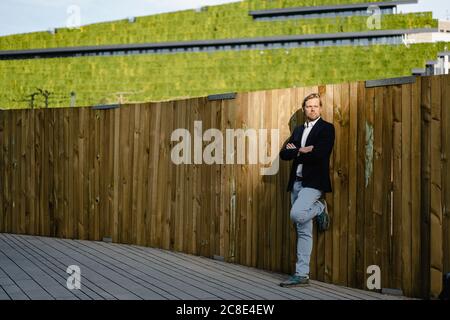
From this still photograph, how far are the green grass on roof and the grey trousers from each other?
52611 millimetres

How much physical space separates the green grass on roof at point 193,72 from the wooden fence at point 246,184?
49.5 metres

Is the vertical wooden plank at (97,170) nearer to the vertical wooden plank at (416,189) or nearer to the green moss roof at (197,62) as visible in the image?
the vertical wooden plank at (416,189)

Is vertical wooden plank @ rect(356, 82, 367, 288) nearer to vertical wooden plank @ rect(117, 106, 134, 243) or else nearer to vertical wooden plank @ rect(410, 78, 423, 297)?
vertical wooden plank @ rect(410, 78, 423, 297)

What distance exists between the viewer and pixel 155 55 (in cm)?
6706

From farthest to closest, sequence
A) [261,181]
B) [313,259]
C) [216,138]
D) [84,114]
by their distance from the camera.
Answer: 1. [84,114]
2. [216,138]
3. [261,181]
4. [313,259]

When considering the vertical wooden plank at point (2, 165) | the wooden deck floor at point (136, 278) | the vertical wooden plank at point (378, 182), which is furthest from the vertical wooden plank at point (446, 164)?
the vertical wooden plank at point (2, 165)

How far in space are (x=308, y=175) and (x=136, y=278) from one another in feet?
6.61

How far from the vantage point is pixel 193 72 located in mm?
64062

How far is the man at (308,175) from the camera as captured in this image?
5.80 m

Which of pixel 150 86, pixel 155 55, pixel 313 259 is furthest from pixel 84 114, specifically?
pixel 155 55

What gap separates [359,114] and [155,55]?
206 ft

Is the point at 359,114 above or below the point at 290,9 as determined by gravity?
below

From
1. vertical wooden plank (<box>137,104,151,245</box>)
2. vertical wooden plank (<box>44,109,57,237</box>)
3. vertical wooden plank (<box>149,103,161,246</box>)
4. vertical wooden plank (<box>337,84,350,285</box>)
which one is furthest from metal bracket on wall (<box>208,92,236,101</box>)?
vertical wooden plank (<box>44,109,57,237</box>)

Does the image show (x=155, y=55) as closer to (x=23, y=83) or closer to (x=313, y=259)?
(x=23, y=83)
